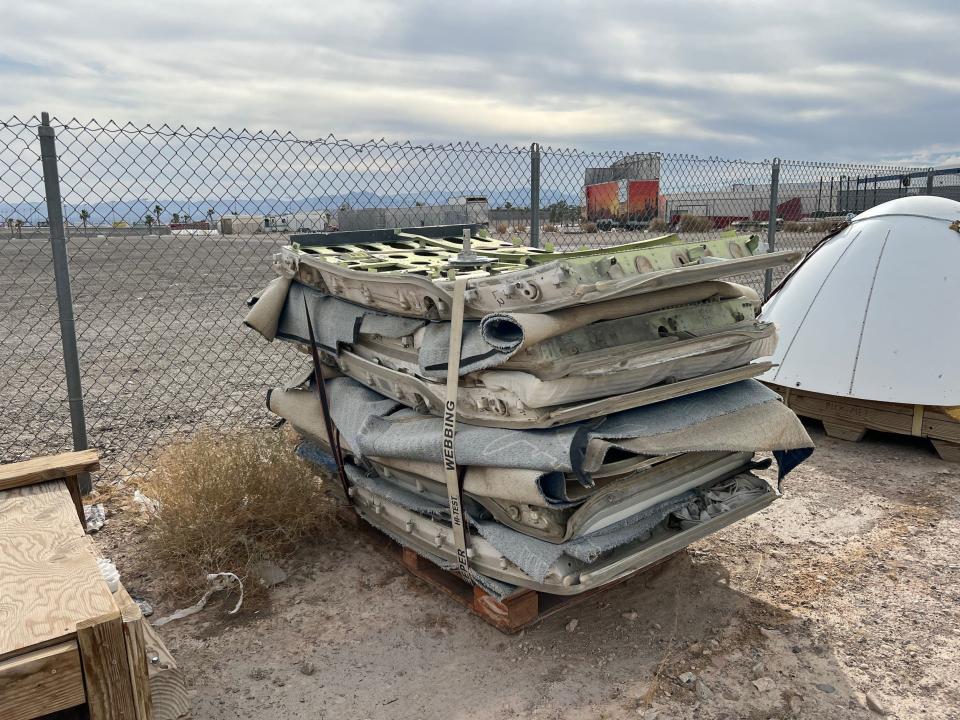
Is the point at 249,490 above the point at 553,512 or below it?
below

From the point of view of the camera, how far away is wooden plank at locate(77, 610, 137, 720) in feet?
5.41

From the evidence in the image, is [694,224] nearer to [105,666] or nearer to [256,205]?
[256,205]

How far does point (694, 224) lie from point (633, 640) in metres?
8.12

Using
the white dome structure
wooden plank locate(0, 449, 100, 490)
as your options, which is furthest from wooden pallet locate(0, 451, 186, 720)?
the white dome structure

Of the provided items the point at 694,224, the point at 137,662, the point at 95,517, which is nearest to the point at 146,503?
the point at 95,517

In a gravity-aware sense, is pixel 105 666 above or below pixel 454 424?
below

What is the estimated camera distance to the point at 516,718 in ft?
8.21

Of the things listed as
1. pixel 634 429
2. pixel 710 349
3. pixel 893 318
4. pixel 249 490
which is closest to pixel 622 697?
pixel 634 429

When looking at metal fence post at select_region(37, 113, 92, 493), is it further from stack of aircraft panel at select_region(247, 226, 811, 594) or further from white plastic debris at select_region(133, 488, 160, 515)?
stack of aircraft panel at select_region(247, 226, 811, 594)

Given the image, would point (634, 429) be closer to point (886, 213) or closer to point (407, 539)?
point (407, 539)

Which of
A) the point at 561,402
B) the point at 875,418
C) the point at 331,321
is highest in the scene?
the point at 331,321

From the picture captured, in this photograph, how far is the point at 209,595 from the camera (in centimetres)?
326

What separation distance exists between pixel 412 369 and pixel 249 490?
1224 mm

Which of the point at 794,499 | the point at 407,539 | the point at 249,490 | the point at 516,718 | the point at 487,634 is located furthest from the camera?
the point at 794,499
